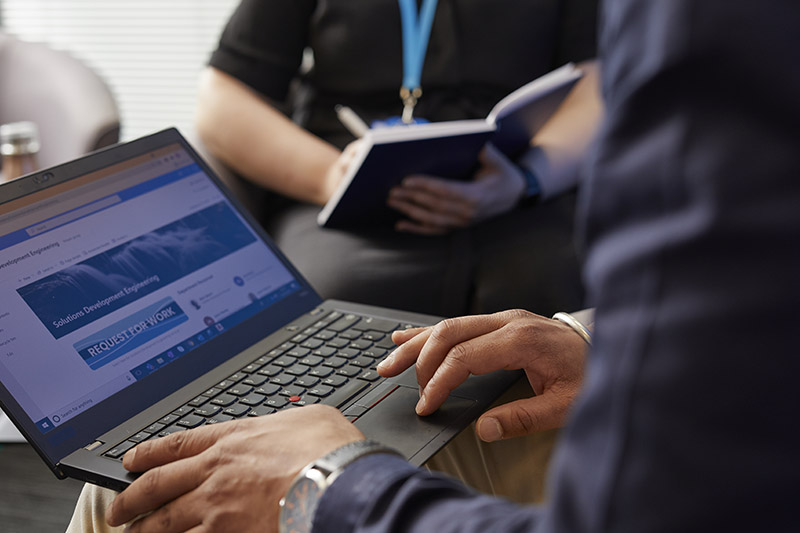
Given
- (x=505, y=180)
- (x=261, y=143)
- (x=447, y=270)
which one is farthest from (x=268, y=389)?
(x=261, y=143)

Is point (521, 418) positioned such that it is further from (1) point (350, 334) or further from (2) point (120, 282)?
(2) point (120, 282)

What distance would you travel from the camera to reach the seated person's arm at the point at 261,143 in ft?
4.78

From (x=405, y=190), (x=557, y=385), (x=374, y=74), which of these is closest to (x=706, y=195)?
(x=557, y=385)

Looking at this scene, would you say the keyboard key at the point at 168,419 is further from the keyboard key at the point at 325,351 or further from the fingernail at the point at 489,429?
the fingernail at the point at 489,429

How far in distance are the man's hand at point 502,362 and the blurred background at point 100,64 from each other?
1.46 meters

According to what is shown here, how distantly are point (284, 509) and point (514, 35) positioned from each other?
3.85 feet

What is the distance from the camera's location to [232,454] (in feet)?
1.85

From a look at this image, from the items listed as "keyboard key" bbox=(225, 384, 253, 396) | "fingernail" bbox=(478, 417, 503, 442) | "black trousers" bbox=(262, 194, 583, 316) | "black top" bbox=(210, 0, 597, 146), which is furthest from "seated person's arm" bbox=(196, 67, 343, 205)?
"fingernail" bbox=(478, 417, 503, 442)

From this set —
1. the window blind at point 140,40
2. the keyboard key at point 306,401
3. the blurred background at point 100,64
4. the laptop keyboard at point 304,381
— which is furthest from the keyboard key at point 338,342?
the window blind at point 140,40

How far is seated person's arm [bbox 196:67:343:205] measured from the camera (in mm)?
1458

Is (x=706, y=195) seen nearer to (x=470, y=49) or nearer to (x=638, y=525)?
(x=638, y=525)

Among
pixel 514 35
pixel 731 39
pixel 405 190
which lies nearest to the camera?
pixel 731 39

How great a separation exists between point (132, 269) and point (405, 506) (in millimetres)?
448

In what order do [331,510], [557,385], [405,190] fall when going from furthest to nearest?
[405,190] < [557,385] < [331,510]
